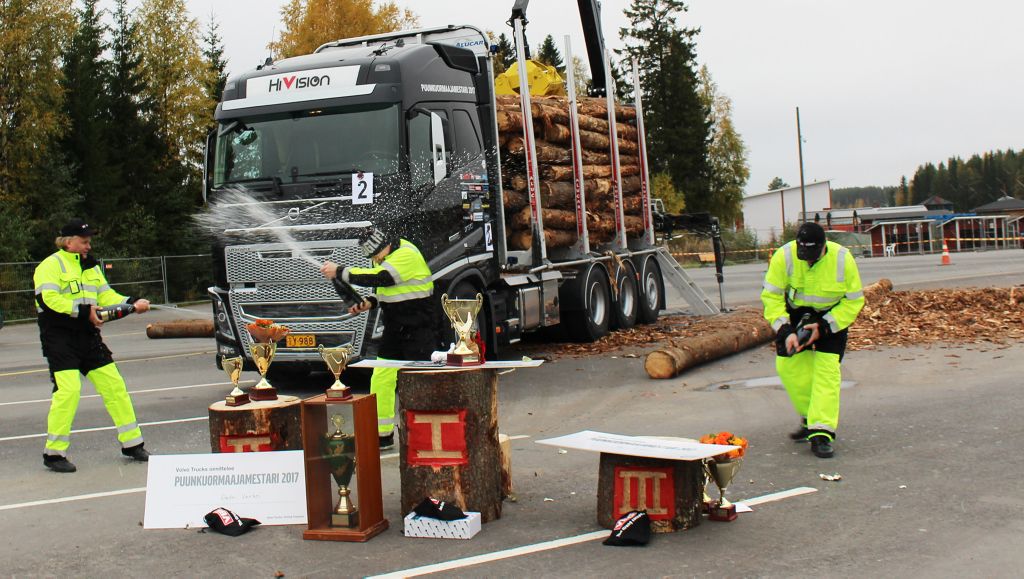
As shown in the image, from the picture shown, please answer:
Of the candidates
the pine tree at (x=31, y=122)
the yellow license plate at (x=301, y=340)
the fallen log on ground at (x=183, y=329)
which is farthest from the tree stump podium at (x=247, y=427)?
the pine tree at (x=31, y=122)

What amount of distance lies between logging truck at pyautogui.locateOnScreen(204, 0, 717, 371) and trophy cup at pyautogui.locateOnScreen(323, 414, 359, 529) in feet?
15.1

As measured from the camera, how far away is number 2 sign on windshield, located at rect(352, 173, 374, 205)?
10695mm

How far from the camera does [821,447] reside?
7.51 meters

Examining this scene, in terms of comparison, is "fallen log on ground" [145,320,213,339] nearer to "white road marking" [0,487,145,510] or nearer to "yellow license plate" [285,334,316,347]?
"yellow license plate" [285,334,316,347]

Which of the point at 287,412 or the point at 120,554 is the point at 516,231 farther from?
the point at 120,554

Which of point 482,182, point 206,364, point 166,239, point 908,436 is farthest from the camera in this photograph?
point 166,239

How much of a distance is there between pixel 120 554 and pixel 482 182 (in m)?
7.09

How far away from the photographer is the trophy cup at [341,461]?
601 centimetres

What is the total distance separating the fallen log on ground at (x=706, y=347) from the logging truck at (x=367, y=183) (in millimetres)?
1888

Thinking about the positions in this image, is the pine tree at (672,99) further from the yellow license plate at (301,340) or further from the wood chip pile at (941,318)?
the yellow license plate at (301,340)

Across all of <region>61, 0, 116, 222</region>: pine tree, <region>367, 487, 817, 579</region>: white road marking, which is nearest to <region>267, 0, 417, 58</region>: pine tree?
<region>61, 0, 116, 222</region>: pine tree

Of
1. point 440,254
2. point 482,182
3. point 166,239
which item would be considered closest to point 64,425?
point 440,254

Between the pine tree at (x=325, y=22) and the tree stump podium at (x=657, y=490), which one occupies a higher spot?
the pine tree at (x=325, y=22)

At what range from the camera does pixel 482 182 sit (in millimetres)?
12133
